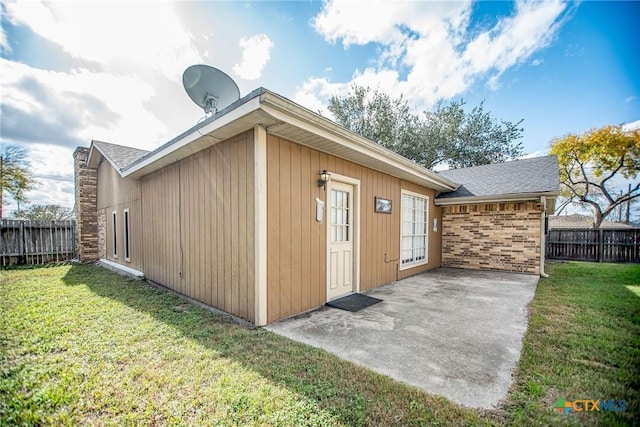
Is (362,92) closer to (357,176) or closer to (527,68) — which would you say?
(527,68)

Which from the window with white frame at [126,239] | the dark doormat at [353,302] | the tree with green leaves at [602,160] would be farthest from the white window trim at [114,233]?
the tree with green leaves at [602,160]

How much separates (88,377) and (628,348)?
518 centimetres

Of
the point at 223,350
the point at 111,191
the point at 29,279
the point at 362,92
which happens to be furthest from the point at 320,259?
the point at 362,92

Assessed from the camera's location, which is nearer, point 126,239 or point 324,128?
point 324,128

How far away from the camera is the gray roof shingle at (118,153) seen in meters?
7.28

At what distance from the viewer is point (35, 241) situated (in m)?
8.67

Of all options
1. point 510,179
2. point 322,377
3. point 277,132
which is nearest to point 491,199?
point 510,179

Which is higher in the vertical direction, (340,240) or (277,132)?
(277,132)

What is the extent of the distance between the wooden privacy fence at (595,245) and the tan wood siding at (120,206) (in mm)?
14658

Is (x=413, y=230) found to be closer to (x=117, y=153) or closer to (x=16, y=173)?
(x=117, y=153)

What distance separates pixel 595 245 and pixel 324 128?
40.4 ft

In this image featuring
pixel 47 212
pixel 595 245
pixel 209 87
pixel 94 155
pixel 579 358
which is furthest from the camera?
pixel 47 212

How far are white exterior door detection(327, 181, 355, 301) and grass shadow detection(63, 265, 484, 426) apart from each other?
1.72 meters

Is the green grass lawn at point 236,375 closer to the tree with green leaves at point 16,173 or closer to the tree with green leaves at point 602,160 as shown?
the tree with green leaves at point 16,173
